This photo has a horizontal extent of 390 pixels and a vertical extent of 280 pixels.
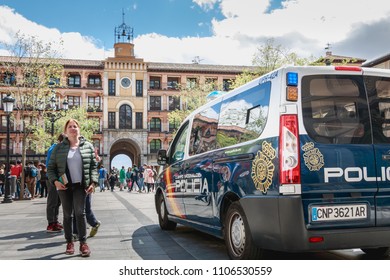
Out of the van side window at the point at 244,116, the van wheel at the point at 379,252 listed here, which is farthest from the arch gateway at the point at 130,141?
the van wheel at the point at 379,252

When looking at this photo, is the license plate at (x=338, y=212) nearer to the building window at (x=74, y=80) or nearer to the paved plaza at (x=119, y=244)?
the paved plaza at (x=119, y=244)

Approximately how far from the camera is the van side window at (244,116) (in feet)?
13.6

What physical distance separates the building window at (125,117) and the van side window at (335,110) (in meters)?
51.7

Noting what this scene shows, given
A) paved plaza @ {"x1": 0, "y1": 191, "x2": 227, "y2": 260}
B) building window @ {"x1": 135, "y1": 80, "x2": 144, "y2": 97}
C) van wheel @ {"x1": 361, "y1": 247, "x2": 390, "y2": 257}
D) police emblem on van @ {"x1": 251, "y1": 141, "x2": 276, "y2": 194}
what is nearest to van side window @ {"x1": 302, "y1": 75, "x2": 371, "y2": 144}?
police emblem on van @ {"x1": 251, "y1": 141, "x2": 276, "y2": 194}

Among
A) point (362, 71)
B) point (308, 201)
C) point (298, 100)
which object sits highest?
point (362, 71)

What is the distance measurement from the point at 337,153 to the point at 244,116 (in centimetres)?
107

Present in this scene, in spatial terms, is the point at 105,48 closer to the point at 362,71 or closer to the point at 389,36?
the point at 362,71

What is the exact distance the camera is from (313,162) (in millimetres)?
3715

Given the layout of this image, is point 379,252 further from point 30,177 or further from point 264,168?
point 30,177

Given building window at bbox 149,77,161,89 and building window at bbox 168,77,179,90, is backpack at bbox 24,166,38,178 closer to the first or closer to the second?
building window at bbox 149,77,161,89

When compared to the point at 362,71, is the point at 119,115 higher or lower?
higher

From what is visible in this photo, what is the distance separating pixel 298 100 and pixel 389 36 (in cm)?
170
